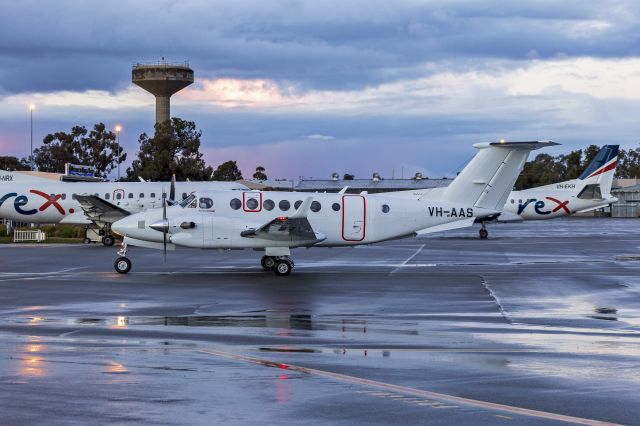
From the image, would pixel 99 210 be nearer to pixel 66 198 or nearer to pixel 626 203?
pixel 66 198

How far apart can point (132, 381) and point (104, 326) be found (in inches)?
215

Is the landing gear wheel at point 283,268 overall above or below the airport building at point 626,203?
below

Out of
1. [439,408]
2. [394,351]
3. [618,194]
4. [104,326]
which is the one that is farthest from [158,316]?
[618,194]

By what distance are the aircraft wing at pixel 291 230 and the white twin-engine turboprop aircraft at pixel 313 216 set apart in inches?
1.2

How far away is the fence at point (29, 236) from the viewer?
54125mm

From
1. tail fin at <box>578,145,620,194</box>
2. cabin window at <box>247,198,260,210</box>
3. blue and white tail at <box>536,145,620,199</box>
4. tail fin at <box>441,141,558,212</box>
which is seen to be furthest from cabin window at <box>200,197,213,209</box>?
tail fin at <box>578,145,620,194</box>

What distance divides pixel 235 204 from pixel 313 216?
255 cm

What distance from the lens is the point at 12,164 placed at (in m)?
157

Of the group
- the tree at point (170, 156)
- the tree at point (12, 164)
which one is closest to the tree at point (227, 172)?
the tree at point (170, 156)

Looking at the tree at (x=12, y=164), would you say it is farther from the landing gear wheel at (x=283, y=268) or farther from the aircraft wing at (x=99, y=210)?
the landing gear wheel at (x=283, y=268)

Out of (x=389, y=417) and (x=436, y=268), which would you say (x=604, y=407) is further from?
(x=436, y=268)

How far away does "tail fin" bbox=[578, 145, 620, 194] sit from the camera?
63094 millimetres

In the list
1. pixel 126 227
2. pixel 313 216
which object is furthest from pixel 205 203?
pixel 313 216

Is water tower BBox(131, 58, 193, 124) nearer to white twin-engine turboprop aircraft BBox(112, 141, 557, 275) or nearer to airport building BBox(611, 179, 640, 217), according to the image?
airport building BBox(611, 179, 640, 217)
